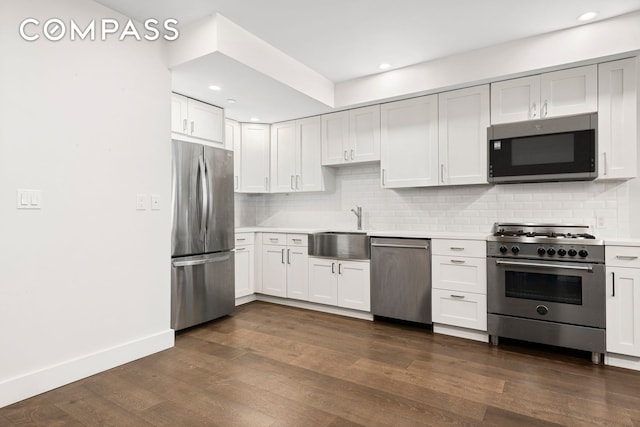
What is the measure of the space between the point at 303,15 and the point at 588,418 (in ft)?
10.4

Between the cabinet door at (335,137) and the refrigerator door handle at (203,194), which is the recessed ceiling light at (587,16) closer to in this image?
the cabinet door at (335,137)

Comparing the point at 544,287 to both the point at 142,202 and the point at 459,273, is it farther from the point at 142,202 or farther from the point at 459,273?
the point at 142,202

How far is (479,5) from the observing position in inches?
101

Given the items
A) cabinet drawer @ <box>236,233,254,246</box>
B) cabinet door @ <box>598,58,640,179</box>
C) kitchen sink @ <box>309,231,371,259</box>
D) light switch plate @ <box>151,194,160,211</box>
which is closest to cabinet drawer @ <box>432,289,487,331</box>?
kitchen sink @ <box>309,231,371,259</box>

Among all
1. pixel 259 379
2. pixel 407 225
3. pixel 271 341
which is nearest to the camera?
pixel 259 379

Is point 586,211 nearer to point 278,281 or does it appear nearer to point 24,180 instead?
point 278,281

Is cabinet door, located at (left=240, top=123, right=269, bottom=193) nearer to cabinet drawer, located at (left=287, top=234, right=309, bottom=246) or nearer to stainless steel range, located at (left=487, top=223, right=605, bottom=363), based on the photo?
cabinet drawer, located at (left=287, top=234, right=309, bottom=246)

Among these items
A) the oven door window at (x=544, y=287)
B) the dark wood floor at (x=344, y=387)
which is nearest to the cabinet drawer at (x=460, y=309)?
the dark wood floor at (x=344, y=387)

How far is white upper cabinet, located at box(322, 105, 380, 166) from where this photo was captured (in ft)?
13.2

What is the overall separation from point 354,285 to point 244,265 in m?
1.40

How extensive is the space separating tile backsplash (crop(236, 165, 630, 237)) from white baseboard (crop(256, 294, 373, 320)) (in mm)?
1056

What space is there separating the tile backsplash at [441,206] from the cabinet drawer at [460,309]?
84 cm

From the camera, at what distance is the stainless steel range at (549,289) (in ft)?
8.72

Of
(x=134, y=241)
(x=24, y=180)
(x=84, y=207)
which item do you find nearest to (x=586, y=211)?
(x=134, y=241)
